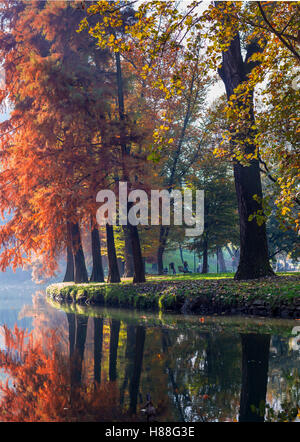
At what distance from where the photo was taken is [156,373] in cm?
567

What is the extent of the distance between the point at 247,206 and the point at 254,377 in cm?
1066

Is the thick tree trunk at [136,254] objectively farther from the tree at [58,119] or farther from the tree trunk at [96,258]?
the tree trunk at [96,258]

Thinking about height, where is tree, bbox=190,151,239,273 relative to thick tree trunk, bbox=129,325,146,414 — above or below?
above

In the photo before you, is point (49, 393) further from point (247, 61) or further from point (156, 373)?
point (247, 61)

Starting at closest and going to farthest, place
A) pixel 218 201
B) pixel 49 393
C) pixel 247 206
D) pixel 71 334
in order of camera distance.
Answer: pixel 49 393 → pixel 71 334 → pixel 247 206 → pixel 218 201

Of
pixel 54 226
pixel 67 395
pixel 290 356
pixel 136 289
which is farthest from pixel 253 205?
pixel 67 395

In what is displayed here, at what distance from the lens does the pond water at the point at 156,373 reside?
4.13 metres

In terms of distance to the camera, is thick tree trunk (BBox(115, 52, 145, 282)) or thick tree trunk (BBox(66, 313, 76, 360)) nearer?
thick tree trunk (BBox(66, 313, 76, 360))

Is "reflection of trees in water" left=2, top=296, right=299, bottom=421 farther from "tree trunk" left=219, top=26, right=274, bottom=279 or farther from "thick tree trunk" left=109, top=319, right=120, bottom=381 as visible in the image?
"tree trunk" left=219, top=26, right=274, bottom=279

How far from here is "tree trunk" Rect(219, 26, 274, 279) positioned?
15.3m

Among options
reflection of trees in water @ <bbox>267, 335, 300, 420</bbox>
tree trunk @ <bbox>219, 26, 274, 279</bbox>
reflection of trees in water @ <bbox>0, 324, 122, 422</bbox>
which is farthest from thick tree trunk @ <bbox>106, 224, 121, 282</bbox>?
reflection of trees in water @ <bbox>267, 335, 300, 420</bbox>

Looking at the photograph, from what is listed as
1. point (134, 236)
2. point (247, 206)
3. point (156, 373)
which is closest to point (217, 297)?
point (247, 206)

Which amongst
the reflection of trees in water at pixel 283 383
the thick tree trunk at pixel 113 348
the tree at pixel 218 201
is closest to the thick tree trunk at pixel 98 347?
the thick tree trunk at pixel 113 348

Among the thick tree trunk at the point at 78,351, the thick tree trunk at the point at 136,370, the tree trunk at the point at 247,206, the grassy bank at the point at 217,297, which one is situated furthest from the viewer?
the tree trunk at the point at 247,206
